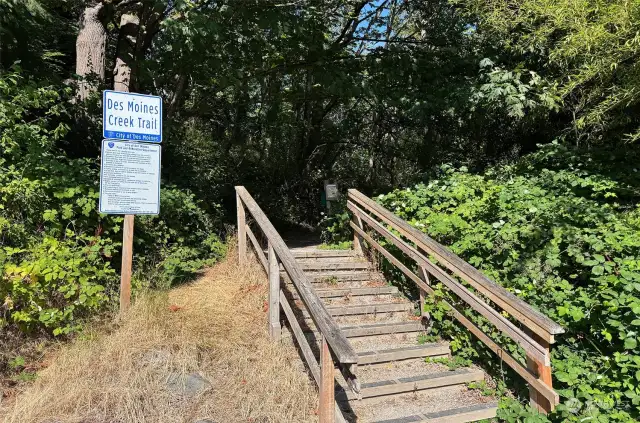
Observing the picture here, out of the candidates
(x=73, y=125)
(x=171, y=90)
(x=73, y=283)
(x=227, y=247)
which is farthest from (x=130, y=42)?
(x=73, y=283)

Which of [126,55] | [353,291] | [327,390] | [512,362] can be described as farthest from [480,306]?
[126,55]

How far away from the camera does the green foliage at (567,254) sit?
3.13m

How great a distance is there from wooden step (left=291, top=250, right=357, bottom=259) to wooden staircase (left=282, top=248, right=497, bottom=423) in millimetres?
209

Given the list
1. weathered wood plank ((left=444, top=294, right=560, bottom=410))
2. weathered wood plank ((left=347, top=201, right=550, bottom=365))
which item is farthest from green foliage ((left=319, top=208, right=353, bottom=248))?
weathered wood plank ((left=444, top=294, right=560, bottom=410))

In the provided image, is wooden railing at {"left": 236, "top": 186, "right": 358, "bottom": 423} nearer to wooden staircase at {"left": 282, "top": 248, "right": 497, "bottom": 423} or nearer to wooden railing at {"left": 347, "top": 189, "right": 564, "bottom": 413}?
wooden staircase at {"left": 282, "top": 248, "right": 497, "bottom": 423}

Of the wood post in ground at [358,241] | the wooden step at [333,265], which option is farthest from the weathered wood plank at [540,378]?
the wood post in ground at [358,241]

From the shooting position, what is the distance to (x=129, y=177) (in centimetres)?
413

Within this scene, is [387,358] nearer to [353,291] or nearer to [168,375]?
[353,291]

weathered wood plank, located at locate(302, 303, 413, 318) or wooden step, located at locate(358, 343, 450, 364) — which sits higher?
weathered wood plank, located at locate(302, 303, 413, 318)

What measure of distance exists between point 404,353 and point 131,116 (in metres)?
3.21

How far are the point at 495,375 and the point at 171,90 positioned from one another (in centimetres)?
752

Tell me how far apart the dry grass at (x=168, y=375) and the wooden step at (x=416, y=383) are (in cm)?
42

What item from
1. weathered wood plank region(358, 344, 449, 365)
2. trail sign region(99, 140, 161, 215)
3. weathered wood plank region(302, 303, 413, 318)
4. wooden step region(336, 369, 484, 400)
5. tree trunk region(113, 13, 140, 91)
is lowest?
wooden step region(336, 369, 484, 400)

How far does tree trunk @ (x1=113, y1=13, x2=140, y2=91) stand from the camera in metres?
7.34
